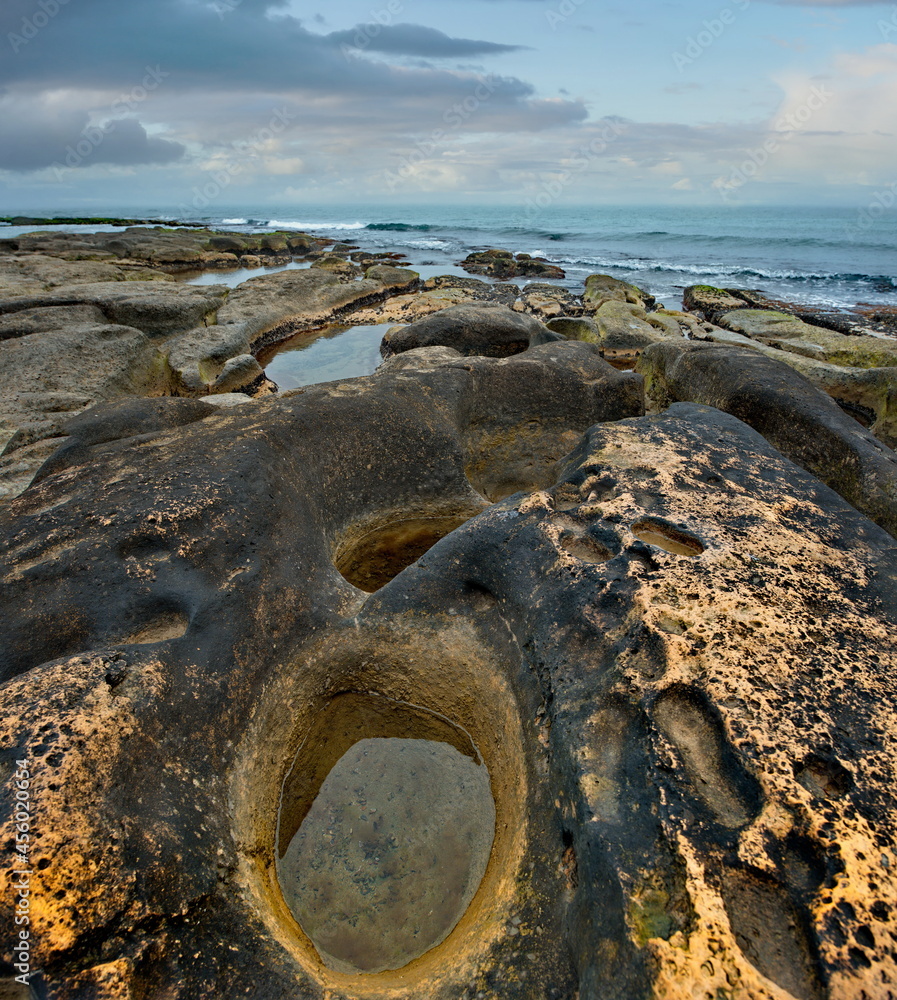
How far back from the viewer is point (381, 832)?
7.20 feet

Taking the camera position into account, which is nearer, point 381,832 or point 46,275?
point 381,832

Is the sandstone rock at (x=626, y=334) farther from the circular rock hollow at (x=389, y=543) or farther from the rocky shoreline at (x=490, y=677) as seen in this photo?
the circular rock hollow at (x=389, y=543)

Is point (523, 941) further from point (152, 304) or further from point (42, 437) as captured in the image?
point (152, 304)

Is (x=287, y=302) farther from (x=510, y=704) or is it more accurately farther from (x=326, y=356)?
(x=510, y=704)

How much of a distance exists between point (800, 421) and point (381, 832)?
12.0 feet

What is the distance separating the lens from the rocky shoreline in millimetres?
1367

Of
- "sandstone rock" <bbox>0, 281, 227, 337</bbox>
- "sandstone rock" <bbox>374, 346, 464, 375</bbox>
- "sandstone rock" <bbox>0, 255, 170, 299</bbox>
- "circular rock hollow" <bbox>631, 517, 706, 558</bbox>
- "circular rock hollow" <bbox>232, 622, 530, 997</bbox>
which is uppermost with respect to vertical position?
"sandstone rock" <bbox>0, 255, 170, 299</bbox>

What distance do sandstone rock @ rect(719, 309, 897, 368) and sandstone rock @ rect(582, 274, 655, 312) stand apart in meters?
2.82

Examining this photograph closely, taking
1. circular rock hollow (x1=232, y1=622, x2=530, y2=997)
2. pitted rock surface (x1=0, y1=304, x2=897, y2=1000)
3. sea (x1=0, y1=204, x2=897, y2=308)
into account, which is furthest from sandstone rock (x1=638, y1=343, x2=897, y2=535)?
sea (x1=0, y1=204, x2=897, y2=308)

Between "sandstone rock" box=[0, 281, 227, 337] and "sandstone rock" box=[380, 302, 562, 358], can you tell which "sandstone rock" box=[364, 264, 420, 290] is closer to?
"sandstone rock" box=[0, 281, 227, 337]

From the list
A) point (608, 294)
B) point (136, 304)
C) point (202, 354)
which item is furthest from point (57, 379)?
point (608, 294)

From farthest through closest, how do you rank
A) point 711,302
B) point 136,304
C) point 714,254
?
point 714,254 → point 711,302 → point 136,304

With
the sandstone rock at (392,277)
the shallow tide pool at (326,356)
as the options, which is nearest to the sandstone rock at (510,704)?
the shallow tide pool at (326,356)

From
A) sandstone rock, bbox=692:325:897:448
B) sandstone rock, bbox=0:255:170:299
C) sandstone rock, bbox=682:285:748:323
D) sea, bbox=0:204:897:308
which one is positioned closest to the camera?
sandstone rock, bbox=692:325:897:448
